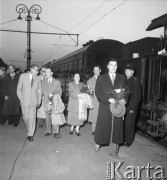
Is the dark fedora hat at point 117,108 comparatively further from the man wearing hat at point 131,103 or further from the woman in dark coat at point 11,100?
the woman in dark coat at point 11,100

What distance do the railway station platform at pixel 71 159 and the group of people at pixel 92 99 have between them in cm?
29

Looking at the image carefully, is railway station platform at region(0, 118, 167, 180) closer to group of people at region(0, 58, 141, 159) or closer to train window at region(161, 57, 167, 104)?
group of people at region(0, 58, 141, 159)

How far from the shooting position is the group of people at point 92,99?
4.70m

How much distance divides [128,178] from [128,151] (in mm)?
1512

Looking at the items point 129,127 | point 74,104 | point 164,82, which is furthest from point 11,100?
point 164,82

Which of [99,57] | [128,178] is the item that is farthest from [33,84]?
[99,57]

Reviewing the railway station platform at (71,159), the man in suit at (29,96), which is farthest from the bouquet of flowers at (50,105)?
the railway station platform at (71,159)

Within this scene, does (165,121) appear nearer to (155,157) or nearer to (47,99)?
(155,157)

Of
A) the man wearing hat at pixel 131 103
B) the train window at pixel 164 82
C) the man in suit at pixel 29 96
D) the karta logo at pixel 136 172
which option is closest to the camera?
the karta logo at pixel 136 172

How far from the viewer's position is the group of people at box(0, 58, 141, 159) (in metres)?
4.70

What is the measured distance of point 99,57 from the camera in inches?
496

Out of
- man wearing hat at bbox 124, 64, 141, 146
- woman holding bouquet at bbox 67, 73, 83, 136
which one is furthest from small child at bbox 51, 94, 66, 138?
man wearing hat at bbox 124, 64, 141, 146

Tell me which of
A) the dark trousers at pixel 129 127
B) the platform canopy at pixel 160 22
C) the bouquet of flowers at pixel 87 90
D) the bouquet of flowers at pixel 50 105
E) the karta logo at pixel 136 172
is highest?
the platform canopy at pixel 160 22

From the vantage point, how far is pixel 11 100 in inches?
300
